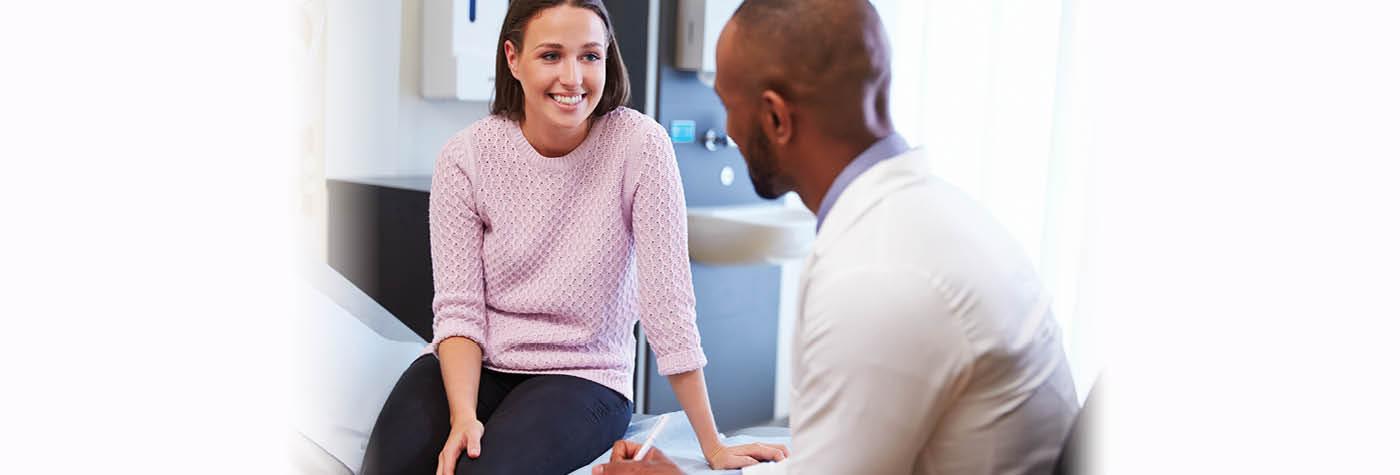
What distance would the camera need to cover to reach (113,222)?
102 centimetres

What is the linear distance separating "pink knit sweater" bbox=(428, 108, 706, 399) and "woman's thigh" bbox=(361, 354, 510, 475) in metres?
0.04

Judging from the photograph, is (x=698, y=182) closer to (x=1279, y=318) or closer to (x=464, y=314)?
(x=464, y=314)

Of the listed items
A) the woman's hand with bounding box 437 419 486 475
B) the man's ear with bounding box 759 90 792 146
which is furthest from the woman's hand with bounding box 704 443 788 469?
the man's ear with bounding box 759 90 792 146

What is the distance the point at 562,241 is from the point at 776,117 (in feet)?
1.59

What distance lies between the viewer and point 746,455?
1.14 metres

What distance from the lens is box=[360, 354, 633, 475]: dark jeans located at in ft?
3.56

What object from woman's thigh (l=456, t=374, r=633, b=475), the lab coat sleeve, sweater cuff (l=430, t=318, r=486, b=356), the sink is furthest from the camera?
the sink

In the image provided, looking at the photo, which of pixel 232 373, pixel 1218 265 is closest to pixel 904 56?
pixel 1218 265

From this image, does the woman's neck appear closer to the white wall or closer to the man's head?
the white wall

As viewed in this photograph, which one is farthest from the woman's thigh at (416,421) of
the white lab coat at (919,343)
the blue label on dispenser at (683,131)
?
the blue label on dispenser at (683,131)

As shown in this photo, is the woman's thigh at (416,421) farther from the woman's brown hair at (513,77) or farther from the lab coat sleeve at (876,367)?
the lab coat sleeve at (876,367)

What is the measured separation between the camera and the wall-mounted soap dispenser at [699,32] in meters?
1.91

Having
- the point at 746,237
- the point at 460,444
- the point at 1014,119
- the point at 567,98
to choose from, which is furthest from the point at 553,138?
the point at 1014,119

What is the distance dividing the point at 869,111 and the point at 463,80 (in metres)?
0.87
